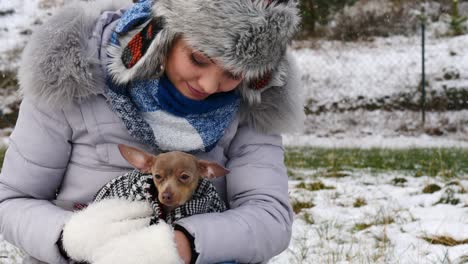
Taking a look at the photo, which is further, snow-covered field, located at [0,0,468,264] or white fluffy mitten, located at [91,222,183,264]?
snow-covered field, located at [0,0,468,264]

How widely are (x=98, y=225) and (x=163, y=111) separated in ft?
1.75

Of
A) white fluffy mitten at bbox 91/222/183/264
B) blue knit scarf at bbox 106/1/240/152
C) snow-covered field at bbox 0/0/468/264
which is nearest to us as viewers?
white fluffy mitten at bbox 91/222/183/264

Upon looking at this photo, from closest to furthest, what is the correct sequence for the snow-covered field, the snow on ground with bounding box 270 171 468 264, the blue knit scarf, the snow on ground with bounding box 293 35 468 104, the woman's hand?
the woman's hand
the blue knit scarf
the snow on ground with bounding box 270 171 468 264
the snow-covered field
the snow on ground with bounding box 293 35 468 104

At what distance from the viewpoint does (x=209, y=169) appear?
7.96 feet

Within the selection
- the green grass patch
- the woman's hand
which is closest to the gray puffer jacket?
the woman's hand

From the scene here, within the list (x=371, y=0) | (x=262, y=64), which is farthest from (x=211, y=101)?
(x=371, y=0)

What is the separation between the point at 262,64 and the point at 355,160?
5693mm

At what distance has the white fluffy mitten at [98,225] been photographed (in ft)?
7.01

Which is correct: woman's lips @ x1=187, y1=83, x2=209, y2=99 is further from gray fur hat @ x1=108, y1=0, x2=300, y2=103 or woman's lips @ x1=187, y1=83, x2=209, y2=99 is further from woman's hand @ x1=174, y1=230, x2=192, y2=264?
woman's hand @ x1=174, y1=230, x2=192, y2=264

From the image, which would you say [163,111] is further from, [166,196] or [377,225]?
[377,225]

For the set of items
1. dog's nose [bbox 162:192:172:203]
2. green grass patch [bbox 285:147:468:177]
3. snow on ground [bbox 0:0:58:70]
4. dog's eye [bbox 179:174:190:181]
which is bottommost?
green grass patch [bbox 285:147:468:177]

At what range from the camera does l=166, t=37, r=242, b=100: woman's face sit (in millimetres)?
2307

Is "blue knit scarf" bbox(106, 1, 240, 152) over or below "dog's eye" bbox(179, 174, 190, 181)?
over

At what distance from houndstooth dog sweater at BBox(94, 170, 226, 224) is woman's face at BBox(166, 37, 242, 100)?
0.38 m
